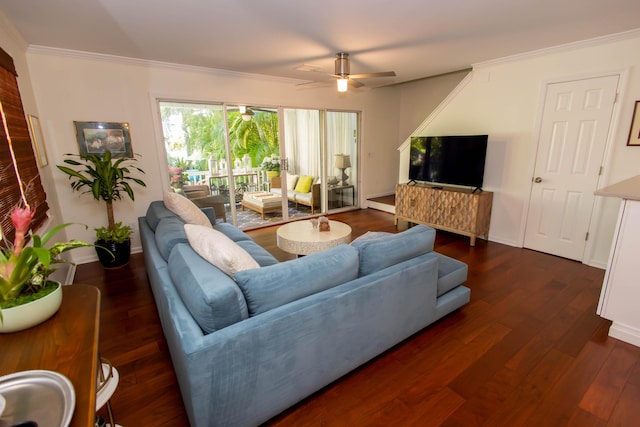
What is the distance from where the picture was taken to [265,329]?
1328 mm

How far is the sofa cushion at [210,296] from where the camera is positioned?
1.25m

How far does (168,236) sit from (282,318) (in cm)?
116

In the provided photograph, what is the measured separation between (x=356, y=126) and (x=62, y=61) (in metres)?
4.38

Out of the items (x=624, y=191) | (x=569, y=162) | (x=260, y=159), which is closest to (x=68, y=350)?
(x=624, y=191)

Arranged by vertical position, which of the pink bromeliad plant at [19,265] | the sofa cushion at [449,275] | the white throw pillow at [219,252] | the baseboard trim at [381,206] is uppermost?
the pink bromeliad plant at [19,265]

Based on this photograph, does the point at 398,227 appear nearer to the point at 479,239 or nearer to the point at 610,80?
the point at 479,239

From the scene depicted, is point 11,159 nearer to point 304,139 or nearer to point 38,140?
point 38,140

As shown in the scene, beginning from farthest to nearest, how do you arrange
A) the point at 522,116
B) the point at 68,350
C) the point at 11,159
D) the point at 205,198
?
1. the point at 205,198
2. the point at 522,116
3. the point at 11,159
4. the point at 68,350

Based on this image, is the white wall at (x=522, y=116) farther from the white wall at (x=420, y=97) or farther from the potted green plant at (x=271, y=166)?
the potted green plant at (x=271, y=166)

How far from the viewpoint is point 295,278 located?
4.91ft

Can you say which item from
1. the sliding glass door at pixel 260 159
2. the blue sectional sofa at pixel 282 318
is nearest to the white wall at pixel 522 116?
the sliding glass door at pixel 260 159

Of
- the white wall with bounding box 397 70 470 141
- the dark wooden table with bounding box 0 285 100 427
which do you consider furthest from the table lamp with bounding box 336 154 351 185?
the dark wooden table with bounding box 0 285 100 427

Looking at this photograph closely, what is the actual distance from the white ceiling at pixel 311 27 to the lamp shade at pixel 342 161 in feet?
7.20

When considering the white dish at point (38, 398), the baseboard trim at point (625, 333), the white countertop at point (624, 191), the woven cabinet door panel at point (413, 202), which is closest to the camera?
the white dish at point (38, 398)
